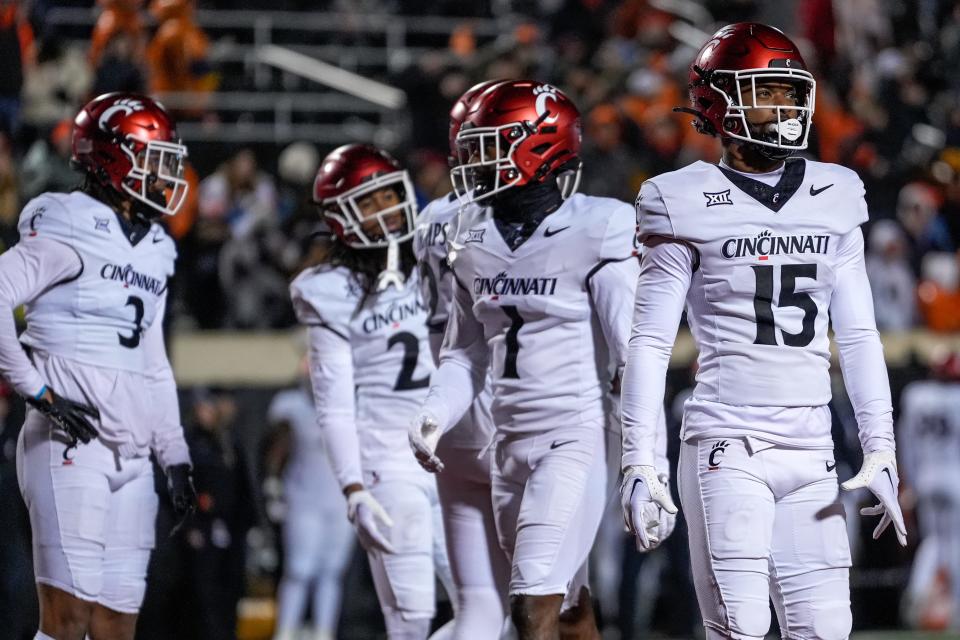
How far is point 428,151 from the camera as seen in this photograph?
11273 millimetres

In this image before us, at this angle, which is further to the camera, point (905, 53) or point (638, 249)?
point (905, 53)

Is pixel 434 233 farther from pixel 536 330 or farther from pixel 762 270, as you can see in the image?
pixel 762 270

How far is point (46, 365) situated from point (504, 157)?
1652mm

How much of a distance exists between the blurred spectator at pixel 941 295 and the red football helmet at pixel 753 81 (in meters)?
7.85

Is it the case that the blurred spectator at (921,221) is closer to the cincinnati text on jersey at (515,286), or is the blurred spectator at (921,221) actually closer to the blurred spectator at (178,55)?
the blurred spectator at (178,55)

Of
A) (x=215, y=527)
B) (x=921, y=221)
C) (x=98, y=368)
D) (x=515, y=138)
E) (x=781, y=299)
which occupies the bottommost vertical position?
(x=215, y=527)

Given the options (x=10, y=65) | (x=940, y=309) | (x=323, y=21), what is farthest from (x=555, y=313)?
(x=323, y=21)

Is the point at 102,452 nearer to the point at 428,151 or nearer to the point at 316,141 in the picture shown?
the point at 428,151

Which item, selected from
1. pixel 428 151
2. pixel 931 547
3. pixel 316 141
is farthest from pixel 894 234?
pixel 316 141

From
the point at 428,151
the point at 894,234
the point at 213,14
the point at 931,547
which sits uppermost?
the point at 213,14

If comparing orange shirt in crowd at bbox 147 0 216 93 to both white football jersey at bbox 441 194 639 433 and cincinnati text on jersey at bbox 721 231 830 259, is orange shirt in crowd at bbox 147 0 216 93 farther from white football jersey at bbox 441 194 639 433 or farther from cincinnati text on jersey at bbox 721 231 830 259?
cincinnati text on jersey at bbox 721 231 830 259

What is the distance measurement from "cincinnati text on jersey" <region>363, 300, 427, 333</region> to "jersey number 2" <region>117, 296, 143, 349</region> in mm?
832

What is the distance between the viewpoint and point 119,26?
10641 mm

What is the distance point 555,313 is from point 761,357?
812 millimetres
